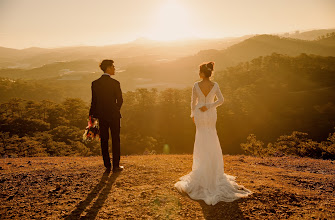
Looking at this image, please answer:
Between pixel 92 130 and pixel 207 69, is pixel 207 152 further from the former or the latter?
pixel 92 130

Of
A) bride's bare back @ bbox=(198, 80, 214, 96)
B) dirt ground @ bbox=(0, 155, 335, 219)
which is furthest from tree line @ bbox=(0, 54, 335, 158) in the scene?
bride's bare back @ bbox=(198, 80, 214, 96)

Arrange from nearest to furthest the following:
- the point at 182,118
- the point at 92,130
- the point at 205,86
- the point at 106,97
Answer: the point at 205,86 < the point at 106,97 < the point at 92,130 < the point at 182,118

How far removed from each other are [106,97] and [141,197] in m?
2.75

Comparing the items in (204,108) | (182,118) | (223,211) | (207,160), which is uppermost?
(204,108)

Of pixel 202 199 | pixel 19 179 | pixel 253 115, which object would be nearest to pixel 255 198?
pixel 202 199

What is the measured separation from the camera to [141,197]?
5.35m

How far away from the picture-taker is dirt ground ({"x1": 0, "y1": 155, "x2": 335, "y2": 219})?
468 centimetres

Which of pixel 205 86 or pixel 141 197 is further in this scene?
pixel 205 86

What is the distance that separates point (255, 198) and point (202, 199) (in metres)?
1.18

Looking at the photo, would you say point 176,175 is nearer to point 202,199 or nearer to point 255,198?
point 202,199

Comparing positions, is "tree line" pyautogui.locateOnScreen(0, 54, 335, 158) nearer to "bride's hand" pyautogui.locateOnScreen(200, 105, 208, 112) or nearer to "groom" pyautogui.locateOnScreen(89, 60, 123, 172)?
"bride's hand" pyautogui.locateOnScreen(200, 105, 208, 112)

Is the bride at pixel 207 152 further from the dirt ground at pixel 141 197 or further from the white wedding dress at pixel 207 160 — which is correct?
the dirt ground at pixel 141 197

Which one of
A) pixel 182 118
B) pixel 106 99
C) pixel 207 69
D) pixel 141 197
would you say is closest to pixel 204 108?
pixel 207 69

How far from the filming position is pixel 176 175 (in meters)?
6.95
